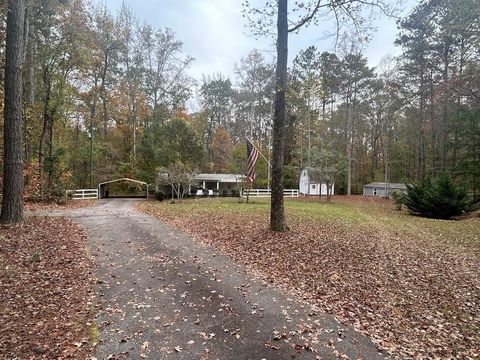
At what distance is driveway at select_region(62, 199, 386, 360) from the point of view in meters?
3.55

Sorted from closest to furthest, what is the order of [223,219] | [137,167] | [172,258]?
1. [172,258]
2. [223,219]
3. [137,167]

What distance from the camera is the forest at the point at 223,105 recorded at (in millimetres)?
16953

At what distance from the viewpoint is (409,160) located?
35531 millimetres

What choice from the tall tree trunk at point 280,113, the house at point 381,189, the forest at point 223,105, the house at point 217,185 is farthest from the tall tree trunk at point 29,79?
the house at point 381,189

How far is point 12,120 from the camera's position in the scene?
795cm

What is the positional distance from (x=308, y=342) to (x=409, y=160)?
37.0 meters

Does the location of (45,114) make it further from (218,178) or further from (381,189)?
(381,189)

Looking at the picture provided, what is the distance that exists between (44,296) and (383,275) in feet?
19.7

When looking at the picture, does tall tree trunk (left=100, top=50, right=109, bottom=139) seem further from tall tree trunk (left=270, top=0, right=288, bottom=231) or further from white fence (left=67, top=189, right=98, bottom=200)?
tall tree trunk (left=270, top=0, right=288, bottom=231)

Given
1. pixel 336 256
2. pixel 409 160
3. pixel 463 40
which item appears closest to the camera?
pixel 336 256

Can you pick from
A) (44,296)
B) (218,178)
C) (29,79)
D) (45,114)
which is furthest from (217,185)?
(44,296)

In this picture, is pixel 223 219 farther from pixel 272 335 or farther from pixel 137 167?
pixel 137 167

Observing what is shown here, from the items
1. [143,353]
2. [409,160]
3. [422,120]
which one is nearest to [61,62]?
[143,353]

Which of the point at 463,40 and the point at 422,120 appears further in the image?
the point at 422,120
